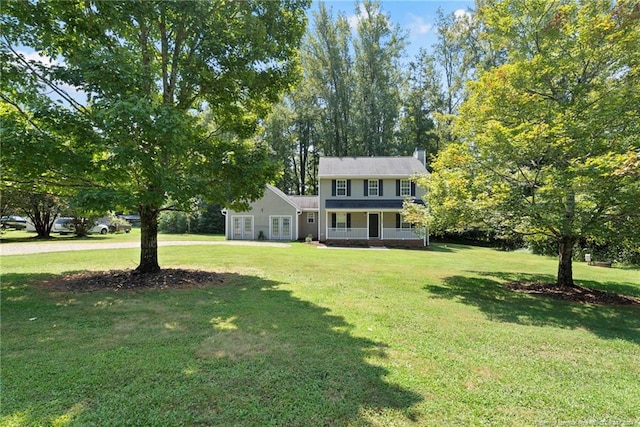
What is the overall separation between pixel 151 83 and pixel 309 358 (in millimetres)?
7193

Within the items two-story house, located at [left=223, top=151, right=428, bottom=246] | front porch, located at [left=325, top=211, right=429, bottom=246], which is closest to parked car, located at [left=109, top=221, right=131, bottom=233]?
two-story house, located at [left=223, top=151, right=428, bottom=246]

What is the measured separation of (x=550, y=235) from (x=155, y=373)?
34.1 ft

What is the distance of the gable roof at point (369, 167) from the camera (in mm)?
26156

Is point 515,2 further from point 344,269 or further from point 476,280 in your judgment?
point 344,269

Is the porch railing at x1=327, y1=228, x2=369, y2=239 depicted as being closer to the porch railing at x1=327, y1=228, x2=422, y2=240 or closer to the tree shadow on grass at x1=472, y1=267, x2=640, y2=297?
the porch railing at x1=327, y1=228, x2=422, y2=240

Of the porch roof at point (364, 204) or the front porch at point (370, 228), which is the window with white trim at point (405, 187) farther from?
the front porch at point (370, 228)

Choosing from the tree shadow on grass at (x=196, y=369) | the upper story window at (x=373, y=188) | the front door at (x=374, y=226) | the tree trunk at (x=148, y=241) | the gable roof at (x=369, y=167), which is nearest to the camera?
the tree shadow on grass at (x=196, y=369)

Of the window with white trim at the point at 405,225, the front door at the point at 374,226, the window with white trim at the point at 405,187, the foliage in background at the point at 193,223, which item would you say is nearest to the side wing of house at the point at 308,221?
the front door at the point at 374,226

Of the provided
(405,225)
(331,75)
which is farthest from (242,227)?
(331,75)

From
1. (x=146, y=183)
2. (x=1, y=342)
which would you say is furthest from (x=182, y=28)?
(x=1, y=342)

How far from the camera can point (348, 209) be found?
83.3ft

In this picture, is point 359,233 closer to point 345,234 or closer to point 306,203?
point 345,234

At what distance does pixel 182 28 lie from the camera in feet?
28.5

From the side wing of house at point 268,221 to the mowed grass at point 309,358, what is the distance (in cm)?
1952
